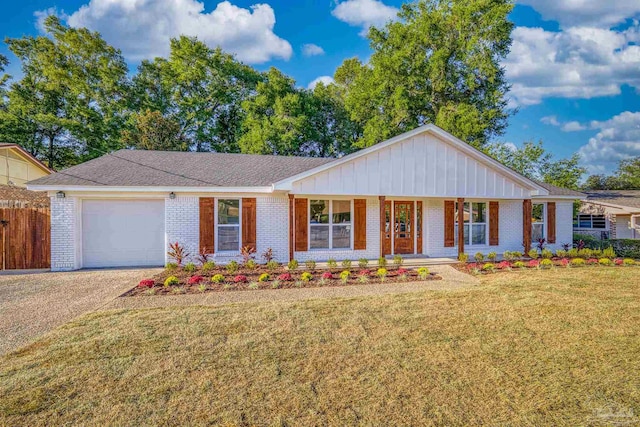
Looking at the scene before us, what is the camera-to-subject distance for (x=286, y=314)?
595 centimetres

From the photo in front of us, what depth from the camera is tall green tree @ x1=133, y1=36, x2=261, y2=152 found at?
26.9 metres

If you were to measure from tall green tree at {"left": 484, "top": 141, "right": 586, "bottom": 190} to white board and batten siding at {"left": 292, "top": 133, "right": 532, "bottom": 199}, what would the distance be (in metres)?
15.2

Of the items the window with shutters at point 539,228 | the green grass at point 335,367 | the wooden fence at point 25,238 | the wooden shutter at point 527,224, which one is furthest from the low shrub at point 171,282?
the window with shutters at point 539,228

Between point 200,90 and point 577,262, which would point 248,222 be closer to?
point 577,262

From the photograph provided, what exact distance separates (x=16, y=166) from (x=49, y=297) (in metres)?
14.4

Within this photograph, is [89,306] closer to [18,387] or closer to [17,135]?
[18,387]

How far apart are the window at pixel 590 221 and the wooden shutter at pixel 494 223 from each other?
13323 mm

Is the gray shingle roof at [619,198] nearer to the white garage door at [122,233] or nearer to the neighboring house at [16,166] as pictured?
the white garage door at [122,233]

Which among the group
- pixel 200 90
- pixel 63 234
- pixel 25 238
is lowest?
pixel 25 238

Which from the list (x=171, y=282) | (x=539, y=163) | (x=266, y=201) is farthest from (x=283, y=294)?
(x=539, y=163)

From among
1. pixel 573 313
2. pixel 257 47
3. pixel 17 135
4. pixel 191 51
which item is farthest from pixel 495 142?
pixel 17 135

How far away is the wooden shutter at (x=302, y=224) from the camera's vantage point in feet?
38.5

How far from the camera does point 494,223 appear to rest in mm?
13617

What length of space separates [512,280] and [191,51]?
28.8 metres
